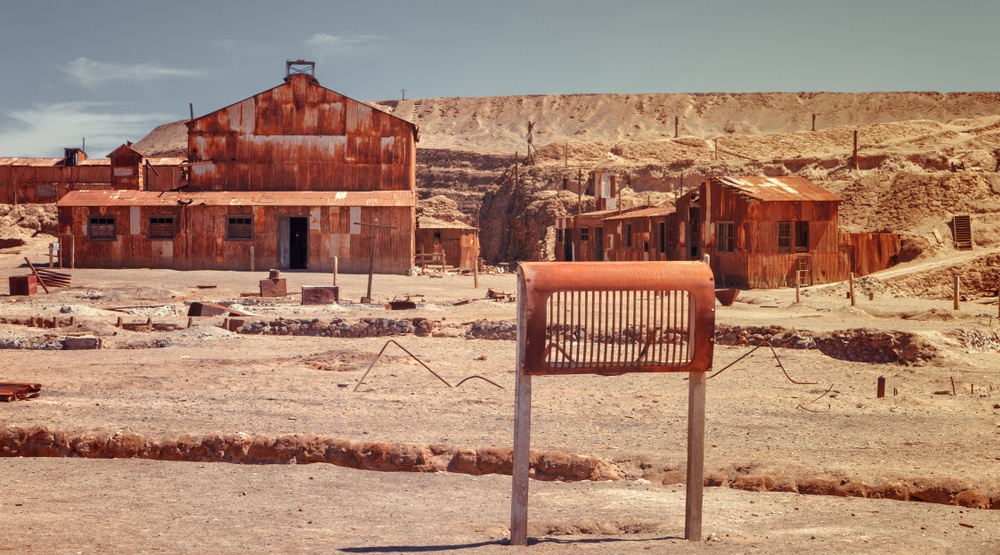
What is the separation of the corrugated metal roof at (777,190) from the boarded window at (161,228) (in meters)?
23.4

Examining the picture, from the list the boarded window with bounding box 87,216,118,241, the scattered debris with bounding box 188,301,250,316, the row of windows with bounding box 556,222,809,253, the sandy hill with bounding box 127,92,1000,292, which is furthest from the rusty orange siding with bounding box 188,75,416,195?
the scattered debris with bounding box 188,301,250,316

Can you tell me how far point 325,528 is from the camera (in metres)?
6.01

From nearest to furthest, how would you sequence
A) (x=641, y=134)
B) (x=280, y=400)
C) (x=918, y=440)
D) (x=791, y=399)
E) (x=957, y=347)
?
1. (x=918, y=440)
2. (x=280, y=400)
3. (x=791, y=399)
4. (x=957, y=347)
5. (x=641, y=134)

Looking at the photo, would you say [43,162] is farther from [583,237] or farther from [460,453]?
[460,453]

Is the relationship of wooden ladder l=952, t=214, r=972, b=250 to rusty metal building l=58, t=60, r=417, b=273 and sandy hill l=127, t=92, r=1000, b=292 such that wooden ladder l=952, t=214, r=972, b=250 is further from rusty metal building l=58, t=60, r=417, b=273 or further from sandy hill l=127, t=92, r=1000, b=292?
rusty metal building l=58, t=60, r=417, b=273

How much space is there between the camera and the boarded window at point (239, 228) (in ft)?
133

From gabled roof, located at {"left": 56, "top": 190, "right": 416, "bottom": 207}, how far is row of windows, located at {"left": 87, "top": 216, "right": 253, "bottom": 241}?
66cm

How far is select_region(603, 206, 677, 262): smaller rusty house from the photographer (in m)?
Result: 37.4

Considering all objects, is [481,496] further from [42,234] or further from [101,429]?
[42,234]

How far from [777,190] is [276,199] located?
2128 centimetres

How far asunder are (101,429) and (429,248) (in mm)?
41110

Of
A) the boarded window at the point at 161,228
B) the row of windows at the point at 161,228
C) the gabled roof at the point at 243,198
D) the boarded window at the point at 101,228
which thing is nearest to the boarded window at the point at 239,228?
the row of windows at the point at 161,228

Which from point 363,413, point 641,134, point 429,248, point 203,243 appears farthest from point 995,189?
point 641,134

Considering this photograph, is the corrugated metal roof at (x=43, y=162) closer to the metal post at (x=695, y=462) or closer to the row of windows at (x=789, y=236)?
the row of windows at (x=789, y=236)
